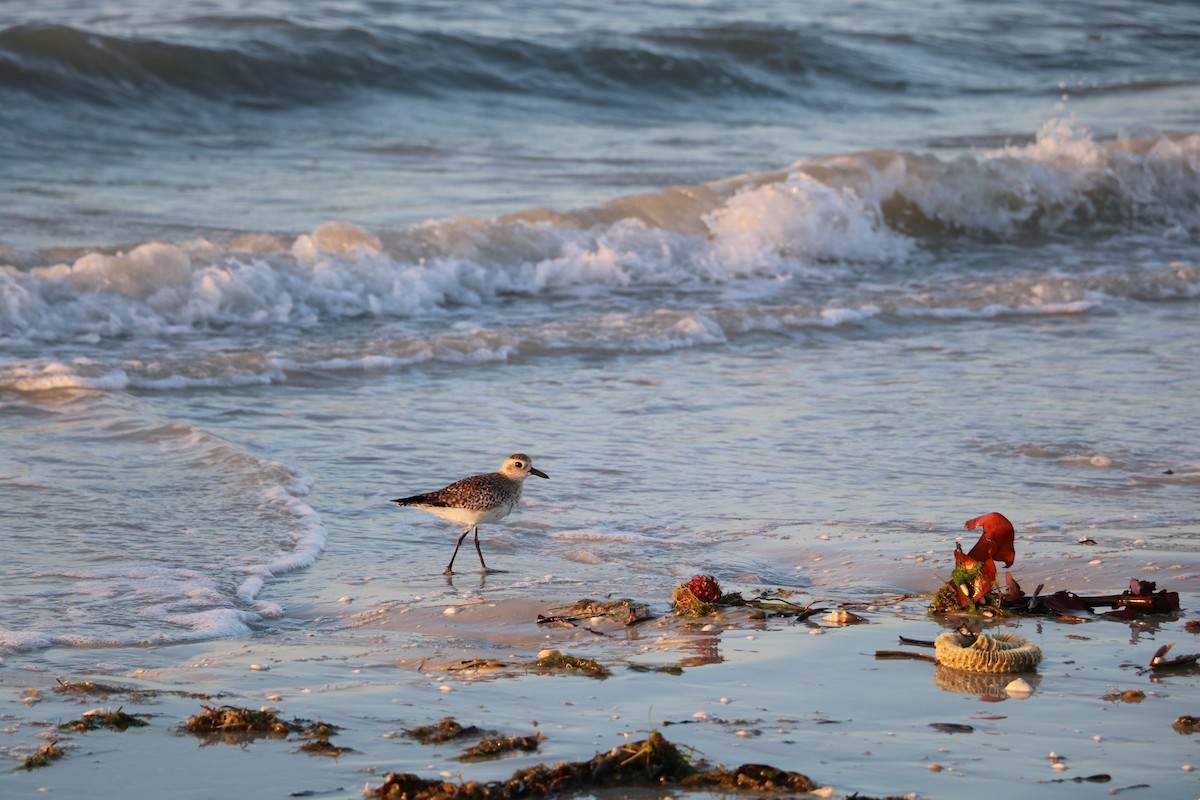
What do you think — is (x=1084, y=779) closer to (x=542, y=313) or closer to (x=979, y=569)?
(x=979, y=569)

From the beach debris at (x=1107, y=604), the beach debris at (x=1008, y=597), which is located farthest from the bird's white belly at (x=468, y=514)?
the beach debris at (x=1107, y=604)

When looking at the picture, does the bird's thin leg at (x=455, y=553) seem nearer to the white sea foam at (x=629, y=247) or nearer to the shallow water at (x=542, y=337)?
the shallow water at (x=542, y=337)

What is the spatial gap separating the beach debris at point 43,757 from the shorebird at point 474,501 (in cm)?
224

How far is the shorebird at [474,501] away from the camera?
243 inches

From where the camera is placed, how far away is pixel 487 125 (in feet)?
65.2

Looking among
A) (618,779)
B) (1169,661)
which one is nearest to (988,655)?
(1169,661)

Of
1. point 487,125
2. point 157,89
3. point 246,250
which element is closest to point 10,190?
point 246,250

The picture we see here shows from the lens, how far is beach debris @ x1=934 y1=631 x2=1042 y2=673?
463 cm

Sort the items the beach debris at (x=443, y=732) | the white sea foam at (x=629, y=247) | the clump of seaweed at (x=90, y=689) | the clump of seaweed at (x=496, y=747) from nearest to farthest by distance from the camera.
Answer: the clump of seaweed at (x=496, y=747) → the beach debris at (x=443, y=732) → the clump of seaweed at (x=90, y=689) → the white sea foam at (x=629, y=247)

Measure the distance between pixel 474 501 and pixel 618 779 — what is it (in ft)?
8.06

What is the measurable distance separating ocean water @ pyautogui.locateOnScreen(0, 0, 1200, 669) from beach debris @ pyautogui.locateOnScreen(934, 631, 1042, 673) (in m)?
1.05

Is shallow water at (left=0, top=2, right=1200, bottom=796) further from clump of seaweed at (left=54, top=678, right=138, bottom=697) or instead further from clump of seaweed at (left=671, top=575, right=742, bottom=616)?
clump of seaweed at (left=671, top=575, right=742, bottom=616)

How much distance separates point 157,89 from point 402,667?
52.5ft

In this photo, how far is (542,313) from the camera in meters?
12.1
